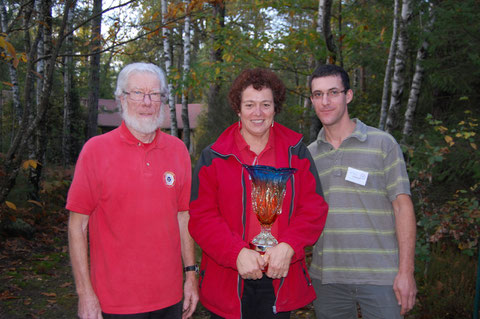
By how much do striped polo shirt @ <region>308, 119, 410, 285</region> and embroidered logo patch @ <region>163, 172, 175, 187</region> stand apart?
113 cm

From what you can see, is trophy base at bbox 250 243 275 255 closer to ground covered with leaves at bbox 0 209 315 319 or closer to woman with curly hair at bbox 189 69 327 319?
woman with curly hair at bbox 189 69 327 319

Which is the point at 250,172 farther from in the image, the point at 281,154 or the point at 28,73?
the point at 28,73

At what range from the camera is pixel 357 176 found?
2.69 metres

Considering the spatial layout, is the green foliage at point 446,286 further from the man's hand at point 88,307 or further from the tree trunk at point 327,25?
the tree trunk at point 327,25

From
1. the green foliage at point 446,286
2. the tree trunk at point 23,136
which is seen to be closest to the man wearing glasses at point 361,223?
the green foliage at point 446,286

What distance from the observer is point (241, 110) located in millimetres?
2520

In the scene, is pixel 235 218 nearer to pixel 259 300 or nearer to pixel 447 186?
pixel 259 300

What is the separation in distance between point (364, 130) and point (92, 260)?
2075 millimetres

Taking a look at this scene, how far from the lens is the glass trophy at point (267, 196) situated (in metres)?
2.24

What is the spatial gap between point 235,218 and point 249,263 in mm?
338

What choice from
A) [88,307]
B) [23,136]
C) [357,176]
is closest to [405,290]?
[357,176]

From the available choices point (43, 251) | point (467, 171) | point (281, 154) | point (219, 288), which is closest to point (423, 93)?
point (467, 171)

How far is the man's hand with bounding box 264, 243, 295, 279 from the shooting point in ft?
7.03

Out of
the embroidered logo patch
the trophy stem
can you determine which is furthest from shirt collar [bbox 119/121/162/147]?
the trophy stem
